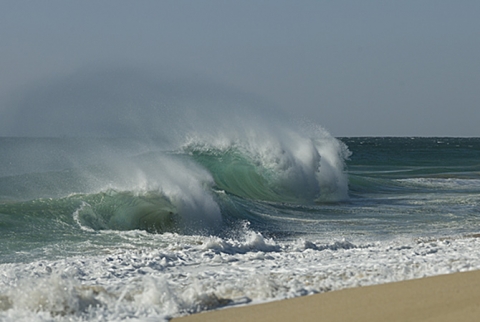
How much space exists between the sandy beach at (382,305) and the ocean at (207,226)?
11.2 inches

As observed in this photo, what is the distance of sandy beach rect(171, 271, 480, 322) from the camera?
391cm

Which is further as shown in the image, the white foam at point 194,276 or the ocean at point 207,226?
the ocean at point 207,226

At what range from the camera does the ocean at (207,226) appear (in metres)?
4.69

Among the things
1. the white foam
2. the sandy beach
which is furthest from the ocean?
the sandy beach

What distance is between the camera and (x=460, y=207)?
15.4 metres

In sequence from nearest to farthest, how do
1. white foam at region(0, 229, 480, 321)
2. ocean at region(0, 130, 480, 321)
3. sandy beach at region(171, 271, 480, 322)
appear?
sandy beach at region(171, 271, 480, 322) < white foam at region(0, 229, 480, 321) < ocean at region(0, 130, 480, 321)

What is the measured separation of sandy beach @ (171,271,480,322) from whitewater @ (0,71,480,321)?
29 centimetres

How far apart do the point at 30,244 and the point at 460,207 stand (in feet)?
32.6

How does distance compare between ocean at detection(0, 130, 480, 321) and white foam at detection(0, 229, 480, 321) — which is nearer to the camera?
white foam at detection(0, 229, 480, 321)

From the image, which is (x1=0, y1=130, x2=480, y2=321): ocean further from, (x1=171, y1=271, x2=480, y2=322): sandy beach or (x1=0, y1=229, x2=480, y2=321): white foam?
(x1=171, y1=271, x2=480, y2=322): sandy beach

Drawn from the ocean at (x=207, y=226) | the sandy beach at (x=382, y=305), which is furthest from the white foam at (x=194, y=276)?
the sandy beach at (x=382, y=305)

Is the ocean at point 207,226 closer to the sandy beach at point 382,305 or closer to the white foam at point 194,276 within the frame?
the white foam at point 194,276

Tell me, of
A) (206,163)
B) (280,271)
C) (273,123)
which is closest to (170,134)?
(206,163)

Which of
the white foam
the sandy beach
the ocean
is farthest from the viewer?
the ocean
